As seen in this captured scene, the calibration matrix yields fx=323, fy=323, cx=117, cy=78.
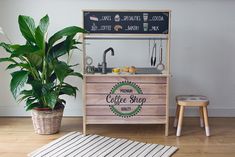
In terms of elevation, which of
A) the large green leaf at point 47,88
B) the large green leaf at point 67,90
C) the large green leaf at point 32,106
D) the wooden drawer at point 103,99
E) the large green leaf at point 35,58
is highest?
the large green leaf at point 35,58

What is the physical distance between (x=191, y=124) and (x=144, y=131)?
525 mm

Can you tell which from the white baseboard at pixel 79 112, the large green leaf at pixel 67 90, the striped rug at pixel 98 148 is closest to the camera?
the striped rug at pixel 98 148

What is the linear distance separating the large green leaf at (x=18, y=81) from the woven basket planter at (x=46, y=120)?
299mm

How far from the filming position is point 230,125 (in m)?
3.12

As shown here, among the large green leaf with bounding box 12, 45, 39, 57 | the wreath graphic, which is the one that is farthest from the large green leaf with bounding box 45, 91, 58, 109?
the wreath graphic

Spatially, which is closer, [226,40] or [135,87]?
[135,87]

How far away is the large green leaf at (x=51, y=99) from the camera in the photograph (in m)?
2.60

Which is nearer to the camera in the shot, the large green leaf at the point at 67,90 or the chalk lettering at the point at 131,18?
the chalk lettering at the point at 131,18

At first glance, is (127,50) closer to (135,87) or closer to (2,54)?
(135,87)

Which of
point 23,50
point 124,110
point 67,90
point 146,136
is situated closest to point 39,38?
point 23,50

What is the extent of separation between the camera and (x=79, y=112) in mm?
3400

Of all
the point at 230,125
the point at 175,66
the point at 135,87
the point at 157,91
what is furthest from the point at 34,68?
the point at 230,125

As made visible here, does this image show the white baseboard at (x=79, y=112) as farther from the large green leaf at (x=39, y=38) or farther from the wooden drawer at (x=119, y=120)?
the large green leaf at (x=39, y=38)

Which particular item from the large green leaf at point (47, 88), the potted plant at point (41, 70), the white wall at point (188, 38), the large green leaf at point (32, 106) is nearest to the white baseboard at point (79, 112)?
the white wall at point (188, 38)
